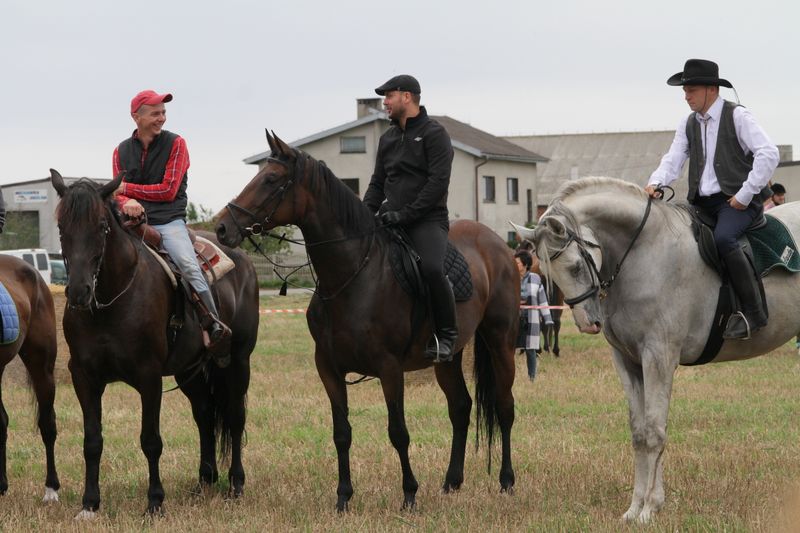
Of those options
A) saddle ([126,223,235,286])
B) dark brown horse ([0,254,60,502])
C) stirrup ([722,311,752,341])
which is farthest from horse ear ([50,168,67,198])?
stirrup ([722,311,752,341])

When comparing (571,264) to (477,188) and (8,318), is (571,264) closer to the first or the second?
(8,318)

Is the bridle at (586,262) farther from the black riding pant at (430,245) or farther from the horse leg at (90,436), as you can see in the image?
the horse leg at (90,436)

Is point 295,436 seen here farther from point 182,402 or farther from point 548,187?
point 548,187

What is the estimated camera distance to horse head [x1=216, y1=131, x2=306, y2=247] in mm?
7551

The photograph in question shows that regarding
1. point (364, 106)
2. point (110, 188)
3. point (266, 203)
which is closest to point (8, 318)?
point (110, 188)

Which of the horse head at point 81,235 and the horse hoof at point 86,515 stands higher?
the horse head at point 81,235

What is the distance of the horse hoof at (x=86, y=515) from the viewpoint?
25.4 feet

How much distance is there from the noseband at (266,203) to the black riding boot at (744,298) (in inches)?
121

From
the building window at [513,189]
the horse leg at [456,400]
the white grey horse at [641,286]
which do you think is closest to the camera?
the white grey horse at [641,286]

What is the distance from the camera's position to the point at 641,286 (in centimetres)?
750

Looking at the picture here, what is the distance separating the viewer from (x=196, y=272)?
8484 millimetres

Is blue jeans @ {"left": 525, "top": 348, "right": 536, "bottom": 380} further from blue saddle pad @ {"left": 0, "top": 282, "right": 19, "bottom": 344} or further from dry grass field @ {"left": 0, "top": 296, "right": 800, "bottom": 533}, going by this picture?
blue saddle pad @ {"left": 0, "top": 282, "right": 19, "bottom": 344}

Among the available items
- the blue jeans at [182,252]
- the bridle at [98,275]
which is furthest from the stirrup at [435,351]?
the bridle at [98,275]

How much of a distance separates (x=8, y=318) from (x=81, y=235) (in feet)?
5.13
